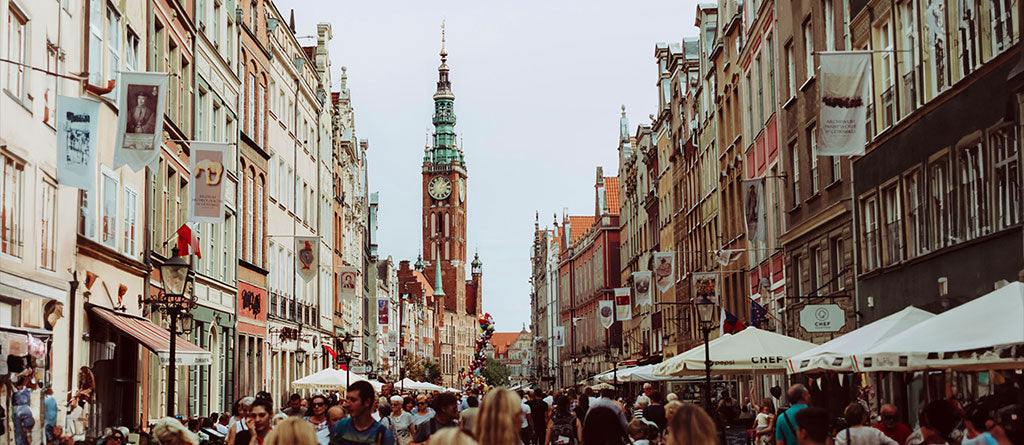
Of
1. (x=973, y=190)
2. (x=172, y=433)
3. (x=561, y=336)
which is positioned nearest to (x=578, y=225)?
(x=561, y=336)

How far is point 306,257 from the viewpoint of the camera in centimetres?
Result: 3672

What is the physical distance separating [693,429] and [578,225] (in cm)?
11374

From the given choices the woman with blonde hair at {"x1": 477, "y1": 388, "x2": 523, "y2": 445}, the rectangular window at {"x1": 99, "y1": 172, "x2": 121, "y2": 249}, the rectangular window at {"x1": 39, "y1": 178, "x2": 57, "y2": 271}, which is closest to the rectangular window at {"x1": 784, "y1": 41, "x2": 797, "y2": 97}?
the rectangular window at {"x1": 99, "y1": 172, "x2": 121, "y2": 249}

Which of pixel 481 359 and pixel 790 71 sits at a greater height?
pixel 790 71

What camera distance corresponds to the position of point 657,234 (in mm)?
62844

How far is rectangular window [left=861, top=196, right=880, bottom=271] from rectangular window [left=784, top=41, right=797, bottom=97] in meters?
6.07

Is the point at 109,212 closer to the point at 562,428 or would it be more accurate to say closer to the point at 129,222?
the point at 129,222

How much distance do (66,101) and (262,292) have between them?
72.9ft

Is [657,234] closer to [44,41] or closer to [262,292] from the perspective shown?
[262,292]

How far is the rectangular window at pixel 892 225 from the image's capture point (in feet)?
72.9

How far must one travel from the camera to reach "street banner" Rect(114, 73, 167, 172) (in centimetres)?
1702

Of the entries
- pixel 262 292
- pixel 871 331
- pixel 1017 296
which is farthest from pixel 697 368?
pixel 262 292

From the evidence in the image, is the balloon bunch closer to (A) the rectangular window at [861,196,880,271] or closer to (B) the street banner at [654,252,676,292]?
(B) the street banner at [654,252,676,292]

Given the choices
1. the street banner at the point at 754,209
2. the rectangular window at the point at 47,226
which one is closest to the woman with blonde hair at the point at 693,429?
the rectangular window at the point at 47,226
